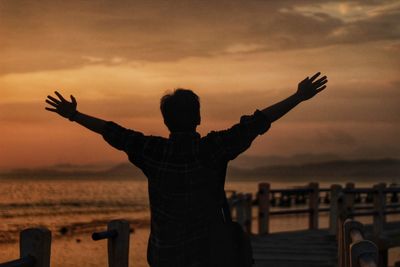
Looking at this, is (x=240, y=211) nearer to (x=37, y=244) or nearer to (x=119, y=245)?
(x=119, y=245)


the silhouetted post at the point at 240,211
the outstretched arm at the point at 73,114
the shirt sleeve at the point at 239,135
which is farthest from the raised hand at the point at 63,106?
the silhouetted post at the point at 240,211

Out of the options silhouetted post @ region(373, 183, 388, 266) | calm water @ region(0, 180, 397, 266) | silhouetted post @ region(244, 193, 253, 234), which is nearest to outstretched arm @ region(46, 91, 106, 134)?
silhouetted post @ region(244, 193, 253, 234)

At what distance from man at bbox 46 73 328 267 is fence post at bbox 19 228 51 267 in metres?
0.71

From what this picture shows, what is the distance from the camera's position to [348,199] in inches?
685

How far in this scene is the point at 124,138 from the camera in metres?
4.92

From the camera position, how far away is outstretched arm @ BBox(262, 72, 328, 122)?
16.3 feet

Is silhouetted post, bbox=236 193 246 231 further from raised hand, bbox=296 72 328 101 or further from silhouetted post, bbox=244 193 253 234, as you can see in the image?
raised hand, bbox=296 72 328 101


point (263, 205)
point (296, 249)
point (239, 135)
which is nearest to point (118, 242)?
point (239, 135)

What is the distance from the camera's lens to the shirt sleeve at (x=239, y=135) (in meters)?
4.76

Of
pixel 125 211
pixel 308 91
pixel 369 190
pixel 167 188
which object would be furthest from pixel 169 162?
pixel 125 211

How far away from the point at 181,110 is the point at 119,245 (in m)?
2.45

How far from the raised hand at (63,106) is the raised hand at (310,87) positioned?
148 centimetres

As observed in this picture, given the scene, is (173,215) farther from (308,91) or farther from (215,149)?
(308,91)

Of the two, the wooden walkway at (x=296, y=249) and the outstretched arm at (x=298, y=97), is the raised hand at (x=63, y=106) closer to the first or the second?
the outstretched arm at (x=298, y=97)
